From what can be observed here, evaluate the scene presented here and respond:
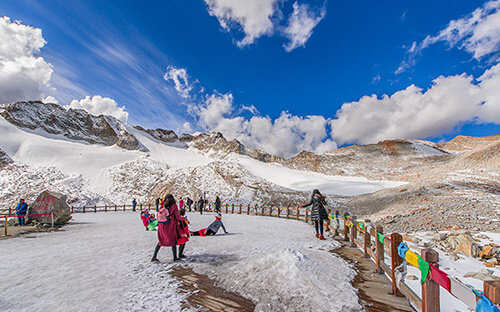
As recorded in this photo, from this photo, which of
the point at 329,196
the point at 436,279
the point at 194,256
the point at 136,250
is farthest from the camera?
the point at 329,196

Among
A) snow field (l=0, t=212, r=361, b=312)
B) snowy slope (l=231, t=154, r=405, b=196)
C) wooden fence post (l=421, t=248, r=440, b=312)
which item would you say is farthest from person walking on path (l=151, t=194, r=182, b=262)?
snowy slope (l=231, t=154, r=405, b=196)

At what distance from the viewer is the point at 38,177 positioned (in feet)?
141

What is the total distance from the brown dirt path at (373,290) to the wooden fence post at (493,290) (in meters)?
2.34

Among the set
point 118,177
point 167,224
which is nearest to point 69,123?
point 118,177

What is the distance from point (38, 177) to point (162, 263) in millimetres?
53234

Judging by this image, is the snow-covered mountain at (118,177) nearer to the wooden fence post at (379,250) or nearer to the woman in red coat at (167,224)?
the woman in red coat at (167,224)

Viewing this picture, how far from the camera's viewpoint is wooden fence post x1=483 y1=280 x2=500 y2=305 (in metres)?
1.68

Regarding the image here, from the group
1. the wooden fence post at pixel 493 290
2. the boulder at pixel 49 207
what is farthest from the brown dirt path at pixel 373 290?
the boulder at pixel 49 207

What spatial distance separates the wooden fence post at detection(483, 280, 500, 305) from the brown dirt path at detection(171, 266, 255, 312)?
119 inches

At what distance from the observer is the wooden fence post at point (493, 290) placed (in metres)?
1.68

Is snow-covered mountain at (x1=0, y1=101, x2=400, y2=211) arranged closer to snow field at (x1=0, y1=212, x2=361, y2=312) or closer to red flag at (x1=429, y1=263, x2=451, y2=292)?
snow field at (x1=0, y1=212, x2=361, y2=312)

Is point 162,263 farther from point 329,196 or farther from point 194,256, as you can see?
point 329,196

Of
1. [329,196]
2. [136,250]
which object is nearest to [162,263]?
[136,250]

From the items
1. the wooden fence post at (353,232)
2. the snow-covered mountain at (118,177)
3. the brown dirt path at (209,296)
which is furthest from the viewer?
the snow-covered mountain at (118,177)
